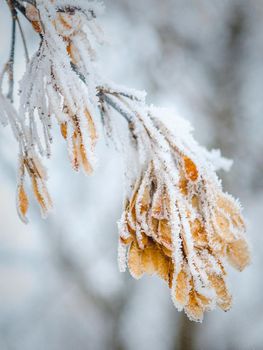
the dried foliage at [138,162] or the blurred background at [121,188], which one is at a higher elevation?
the blurred background at [121,188]

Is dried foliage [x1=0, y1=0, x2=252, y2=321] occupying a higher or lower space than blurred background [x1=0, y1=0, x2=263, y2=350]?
lower

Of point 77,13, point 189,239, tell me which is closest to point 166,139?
point 189,239

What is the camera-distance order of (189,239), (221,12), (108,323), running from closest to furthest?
(189,239) → (221,12) → (108,323)

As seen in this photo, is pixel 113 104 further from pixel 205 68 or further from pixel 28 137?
pixel 205 68

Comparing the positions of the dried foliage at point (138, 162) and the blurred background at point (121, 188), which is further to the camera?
the blurred background at point (121, 188)

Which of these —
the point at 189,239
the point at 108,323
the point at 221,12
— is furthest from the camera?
the point at 108,323
